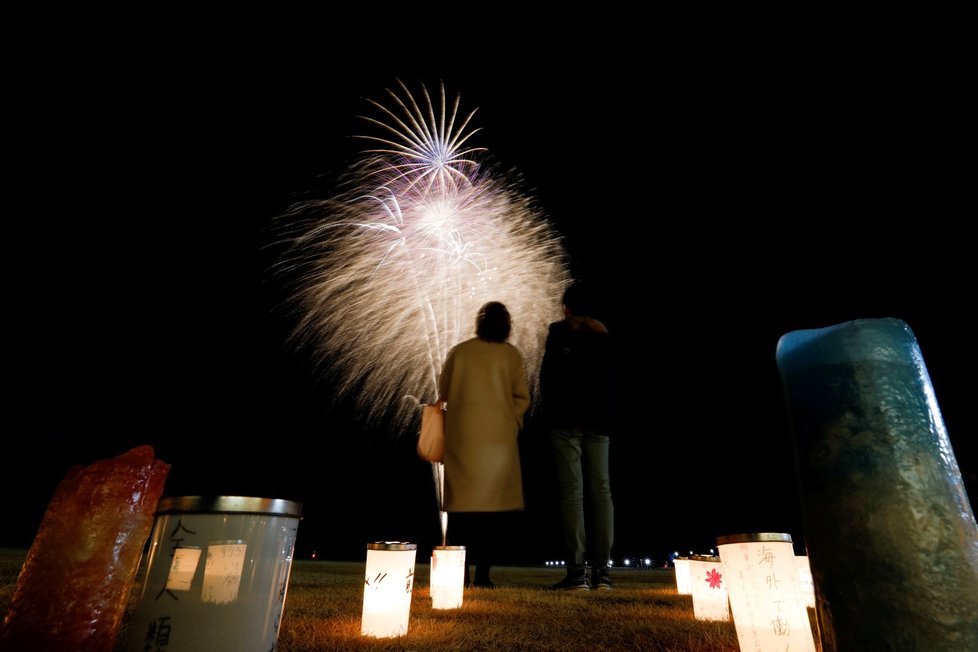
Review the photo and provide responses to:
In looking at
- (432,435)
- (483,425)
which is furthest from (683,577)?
(432,435)

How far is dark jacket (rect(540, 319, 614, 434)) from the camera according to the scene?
323 centimetres

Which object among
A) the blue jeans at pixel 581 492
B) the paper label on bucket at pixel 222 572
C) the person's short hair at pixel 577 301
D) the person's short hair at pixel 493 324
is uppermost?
the person's short hair at pixel 577 301

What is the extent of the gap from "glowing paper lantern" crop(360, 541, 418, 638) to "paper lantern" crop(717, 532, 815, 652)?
100cm

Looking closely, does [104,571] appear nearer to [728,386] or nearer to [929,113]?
[929,113]

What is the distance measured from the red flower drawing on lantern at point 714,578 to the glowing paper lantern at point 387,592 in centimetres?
117

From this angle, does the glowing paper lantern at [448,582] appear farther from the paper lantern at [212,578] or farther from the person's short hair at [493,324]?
the person's short hair at [493,324]

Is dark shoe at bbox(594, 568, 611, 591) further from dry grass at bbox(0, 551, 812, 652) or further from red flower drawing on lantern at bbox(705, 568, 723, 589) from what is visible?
red flower drawing on lantern at bbox(705, 568, 723, 589)

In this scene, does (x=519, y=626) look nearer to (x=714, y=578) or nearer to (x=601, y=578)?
(x=714, y=578)

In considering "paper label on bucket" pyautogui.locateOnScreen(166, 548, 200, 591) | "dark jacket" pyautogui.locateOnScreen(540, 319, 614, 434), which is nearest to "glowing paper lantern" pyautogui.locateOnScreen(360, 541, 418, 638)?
"paper label on bucket" pyautogui.locateOnScreen(166, 548, 200, 591)

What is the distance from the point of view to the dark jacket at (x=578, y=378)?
323 cm

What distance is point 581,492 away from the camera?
324 centimetres

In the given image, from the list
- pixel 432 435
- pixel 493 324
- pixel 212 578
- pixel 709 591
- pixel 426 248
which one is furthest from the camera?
pixel 426 248

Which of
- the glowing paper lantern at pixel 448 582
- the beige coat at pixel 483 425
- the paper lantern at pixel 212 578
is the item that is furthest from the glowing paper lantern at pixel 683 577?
the paper lantern at pixel 212 578

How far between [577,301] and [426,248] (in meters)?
5.84
